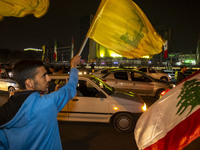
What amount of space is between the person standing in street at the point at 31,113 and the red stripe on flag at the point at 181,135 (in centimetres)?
115

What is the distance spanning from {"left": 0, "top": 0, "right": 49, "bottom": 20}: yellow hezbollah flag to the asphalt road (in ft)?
10.2

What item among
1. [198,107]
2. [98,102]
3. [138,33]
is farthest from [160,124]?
[98,102]

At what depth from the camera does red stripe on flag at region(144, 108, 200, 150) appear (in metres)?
1.78

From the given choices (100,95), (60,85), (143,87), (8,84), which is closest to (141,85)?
(143,87)

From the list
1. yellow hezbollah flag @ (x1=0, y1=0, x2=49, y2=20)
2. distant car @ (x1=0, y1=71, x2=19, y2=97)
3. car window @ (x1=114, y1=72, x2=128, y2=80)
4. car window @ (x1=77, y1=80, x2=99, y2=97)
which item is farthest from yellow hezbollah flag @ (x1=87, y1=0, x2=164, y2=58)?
distant car @ (x1=0, y1=71, x2=19, y2=97)

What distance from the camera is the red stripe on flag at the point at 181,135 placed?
178cm

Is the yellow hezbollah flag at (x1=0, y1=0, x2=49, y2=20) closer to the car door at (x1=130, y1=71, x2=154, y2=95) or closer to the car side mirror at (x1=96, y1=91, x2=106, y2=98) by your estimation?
the car side mirror at (x1=96, y1=91, x2=106, y2=98)

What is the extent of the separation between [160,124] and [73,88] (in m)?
1.15

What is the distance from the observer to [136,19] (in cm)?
342

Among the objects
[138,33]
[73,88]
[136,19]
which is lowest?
[73,88]

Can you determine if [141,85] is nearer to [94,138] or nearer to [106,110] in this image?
[106,110]

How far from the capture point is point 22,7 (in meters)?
2.81

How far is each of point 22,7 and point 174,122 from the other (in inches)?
111

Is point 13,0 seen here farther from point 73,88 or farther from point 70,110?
point 70,110
